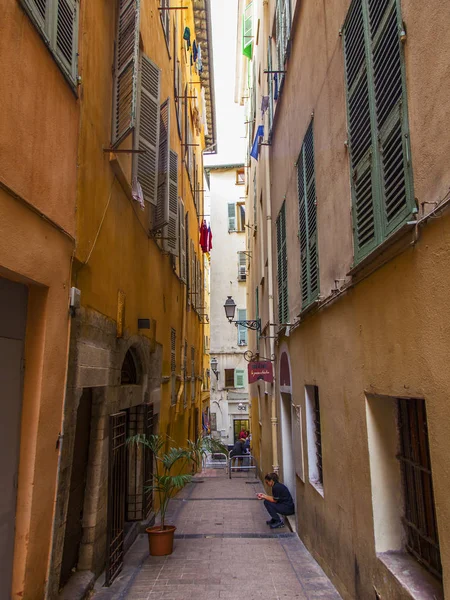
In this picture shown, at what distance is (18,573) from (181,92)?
1445cm

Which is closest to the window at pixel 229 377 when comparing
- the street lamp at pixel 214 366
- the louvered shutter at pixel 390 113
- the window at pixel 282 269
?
the street lamp at pixel 214 366

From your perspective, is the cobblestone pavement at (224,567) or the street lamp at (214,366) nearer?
the cobblestone pavement at (224,567)

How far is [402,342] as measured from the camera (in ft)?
11.9

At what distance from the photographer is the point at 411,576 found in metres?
3.75

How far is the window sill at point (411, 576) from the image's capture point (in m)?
3.50

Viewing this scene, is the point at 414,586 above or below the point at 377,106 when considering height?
below

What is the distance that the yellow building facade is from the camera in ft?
18.0

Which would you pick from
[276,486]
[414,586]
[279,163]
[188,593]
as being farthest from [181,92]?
[414,586]

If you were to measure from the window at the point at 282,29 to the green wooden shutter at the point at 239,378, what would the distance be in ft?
78.7

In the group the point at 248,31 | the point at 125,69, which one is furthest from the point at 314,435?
the point at 248,31

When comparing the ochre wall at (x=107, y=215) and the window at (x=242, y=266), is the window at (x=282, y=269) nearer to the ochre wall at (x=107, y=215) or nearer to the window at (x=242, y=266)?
the ochre wall at (x=107, y=215)

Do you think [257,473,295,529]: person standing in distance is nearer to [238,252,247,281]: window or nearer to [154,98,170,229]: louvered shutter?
[154,98,170,229]: louvered shutter

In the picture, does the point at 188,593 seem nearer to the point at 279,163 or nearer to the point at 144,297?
the point at 144,297

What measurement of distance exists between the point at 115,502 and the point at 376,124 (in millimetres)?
5440
